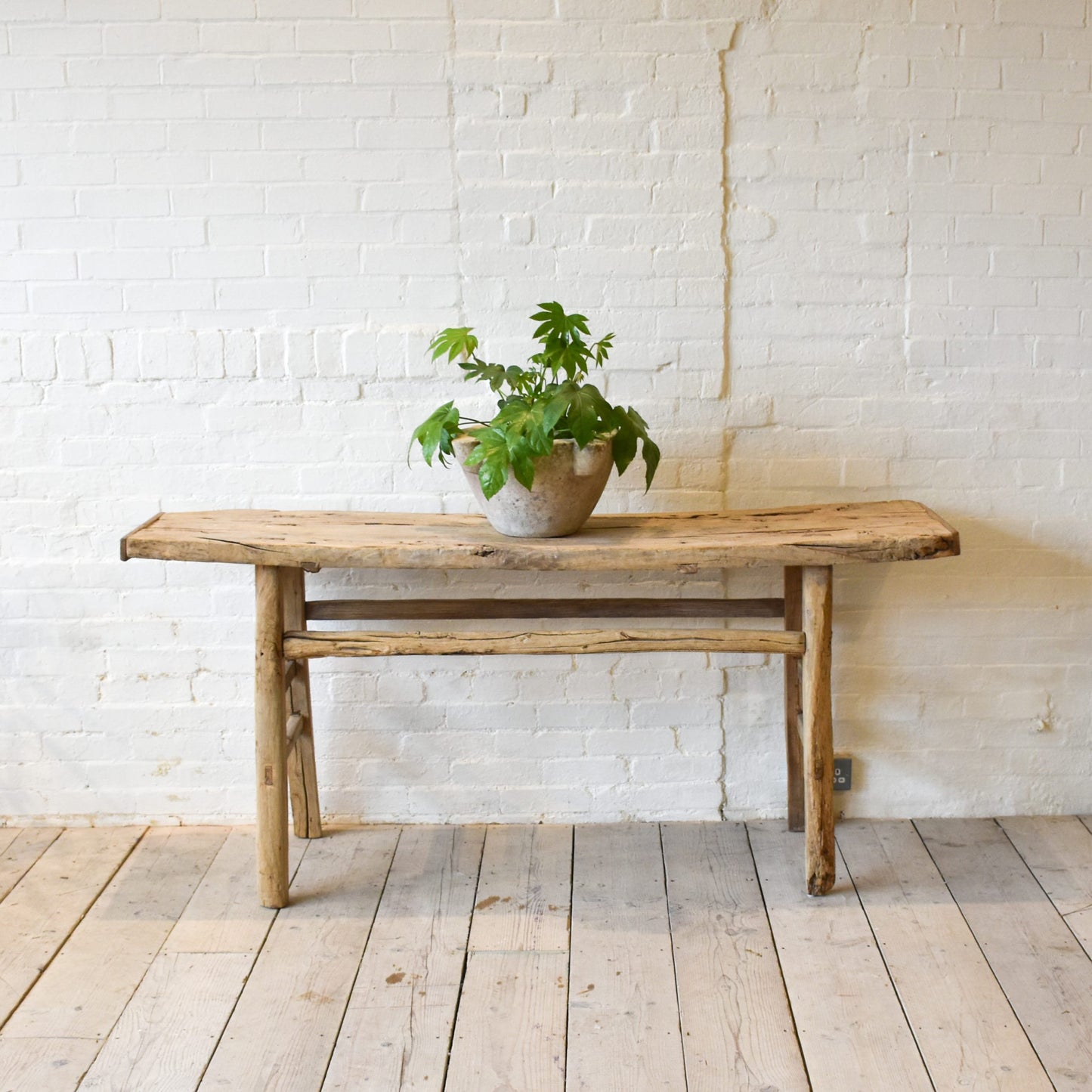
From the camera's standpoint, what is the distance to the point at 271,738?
2492 mm

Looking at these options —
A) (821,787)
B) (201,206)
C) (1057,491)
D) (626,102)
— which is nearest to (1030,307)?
(1057,491)

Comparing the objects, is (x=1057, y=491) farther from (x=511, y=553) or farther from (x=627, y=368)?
(x=511, y=553)

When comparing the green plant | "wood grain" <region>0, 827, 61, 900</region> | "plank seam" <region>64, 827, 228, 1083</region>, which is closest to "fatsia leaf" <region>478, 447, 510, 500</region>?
the green plant

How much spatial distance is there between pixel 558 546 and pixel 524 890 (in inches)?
31.9

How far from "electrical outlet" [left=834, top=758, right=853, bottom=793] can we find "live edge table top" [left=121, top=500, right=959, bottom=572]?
0.71 metres

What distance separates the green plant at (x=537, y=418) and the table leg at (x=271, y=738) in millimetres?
455

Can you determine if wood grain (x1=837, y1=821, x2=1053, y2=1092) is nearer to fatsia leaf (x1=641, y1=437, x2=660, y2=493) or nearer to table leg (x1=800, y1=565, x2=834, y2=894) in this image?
table leg (x1=800, y1=565, x2=834, y2=894)

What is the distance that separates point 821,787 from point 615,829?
595mm

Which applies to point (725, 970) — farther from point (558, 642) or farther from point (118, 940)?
point (118, 940)

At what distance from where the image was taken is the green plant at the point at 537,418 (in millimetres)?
2279

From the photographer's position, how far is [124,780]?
2.94 m

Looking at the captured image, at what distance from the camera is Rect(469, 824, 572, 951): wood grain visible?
2393 millimetres

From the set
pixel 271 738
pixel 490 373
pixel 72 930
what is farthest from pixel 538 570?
pixel 72 930

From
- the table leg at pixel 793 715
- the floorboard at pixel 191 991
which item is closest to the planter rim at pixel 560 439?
the table leg at pixel 793 715
